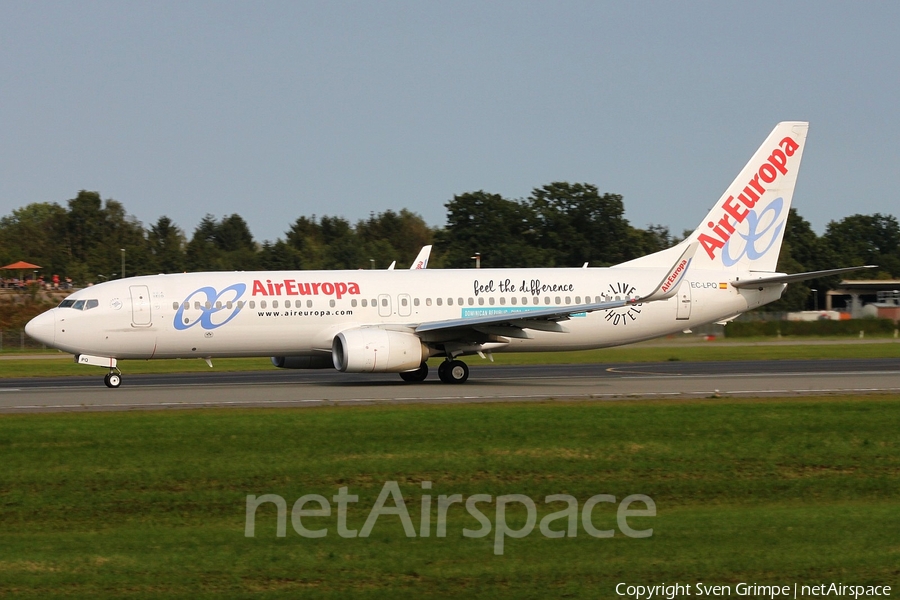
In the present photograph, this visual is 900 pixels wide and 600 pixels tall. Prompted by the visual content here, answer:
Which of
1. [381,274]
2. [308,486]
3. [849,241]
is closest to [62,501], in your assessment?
[308,486]

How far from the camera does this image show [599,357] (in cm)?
4422

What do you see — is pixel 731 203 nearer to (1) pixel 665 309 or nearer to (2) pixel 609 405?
(1) pixel 665 309

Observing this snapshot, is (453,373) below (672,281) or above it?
below

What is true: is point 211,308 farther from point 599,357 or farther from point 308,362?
point 599,357

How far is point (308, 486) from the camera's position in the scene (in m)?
Result: 14.5

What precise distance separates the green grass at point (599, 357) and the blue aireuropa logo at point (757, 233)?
817 centimetres

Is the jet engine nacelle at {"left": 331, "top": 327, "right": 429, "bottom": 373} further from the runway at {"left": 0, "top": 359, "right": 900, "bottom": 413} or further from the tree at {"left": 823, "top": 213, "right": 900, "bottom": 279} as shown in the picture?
the tree at {"left": 823, "top": 213, "right": 900, "bottom": 279}

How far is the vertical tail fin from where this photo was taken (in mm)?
34375

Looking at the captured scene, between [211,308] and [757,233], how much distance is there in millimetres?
17772

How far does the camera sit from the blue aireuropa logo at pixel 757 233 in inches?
1356

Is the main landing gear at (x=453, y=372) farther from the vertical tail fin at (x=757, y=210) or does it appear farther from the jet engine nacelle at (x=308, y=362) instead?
the vertical tail fin at (x=757, y=210)

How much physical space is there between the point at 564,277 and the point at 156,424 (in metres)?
16.4
